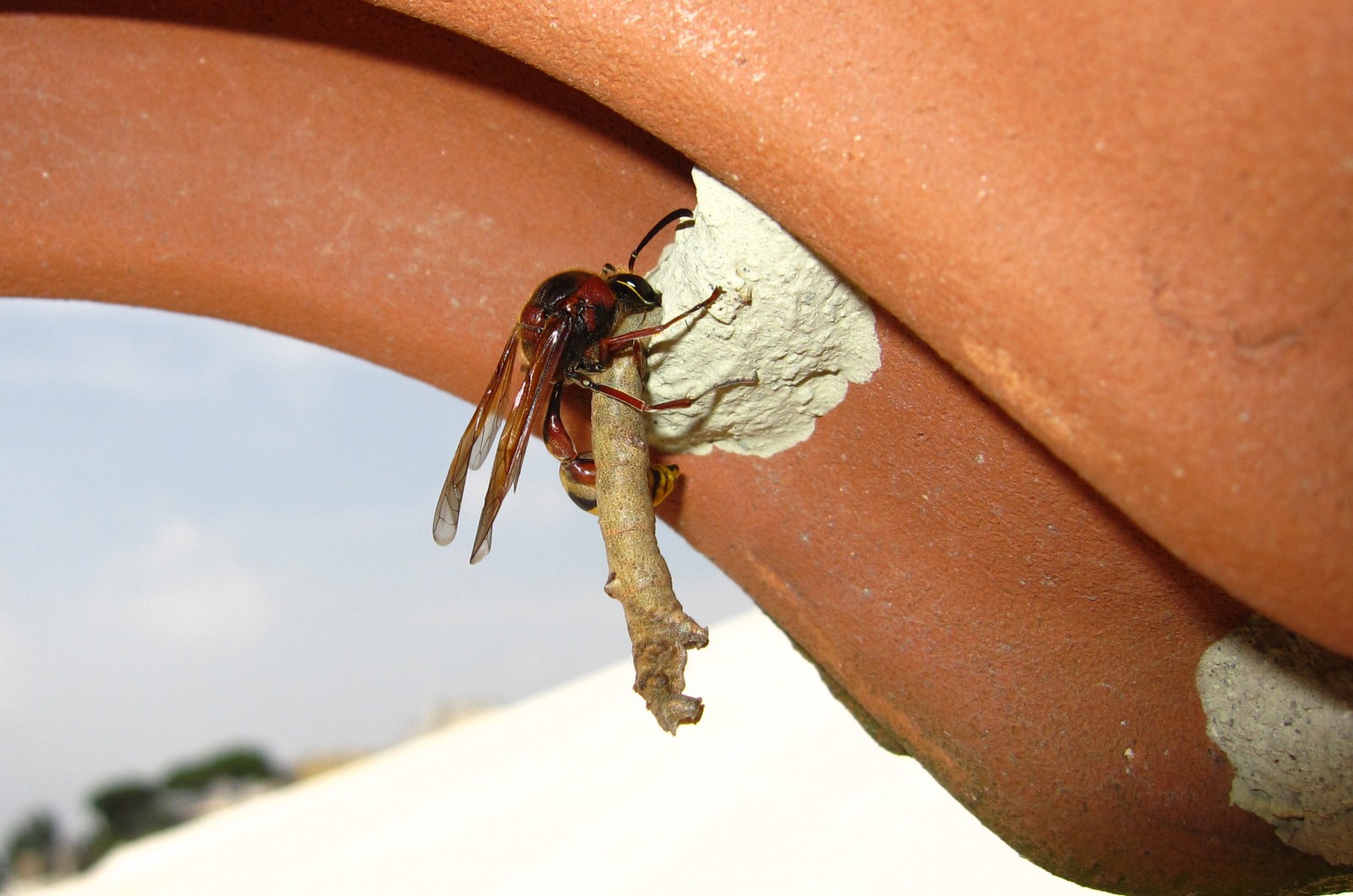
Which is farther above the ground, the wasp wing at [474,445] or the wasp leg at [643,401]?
the wasp wing at [474,445]

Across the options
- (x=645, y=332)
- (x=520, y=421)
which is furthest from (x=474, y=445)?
(x=645, y=332)

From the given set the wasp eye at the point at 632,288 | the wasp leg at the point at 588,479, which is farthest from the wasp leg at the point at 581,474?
the wasp eye at the point at 632,288

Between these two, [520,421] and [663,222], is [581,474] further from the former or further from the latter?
[663,222]

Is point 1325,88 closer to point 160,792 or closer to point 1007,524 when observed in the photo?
point 1007,524

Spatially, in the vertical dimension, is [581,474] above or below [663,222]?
below

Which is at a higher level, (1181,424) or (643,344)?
(643,344)

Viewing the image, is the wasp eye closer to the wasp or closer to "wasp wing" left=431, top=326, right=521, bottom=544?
the wasp

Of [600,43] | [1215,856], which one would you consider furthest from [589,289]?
[1215,856]

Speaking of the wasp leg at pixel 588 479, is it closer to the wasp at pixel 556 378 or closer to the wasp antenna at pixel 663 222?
the wasp at pixel 556 378
